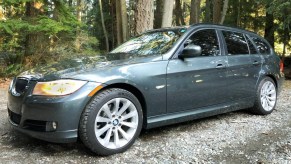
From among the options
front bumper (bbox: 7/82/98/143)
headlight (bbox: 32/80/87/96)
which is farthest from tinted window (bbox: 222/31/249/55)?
headlight (bbox: 32/80/87/96)

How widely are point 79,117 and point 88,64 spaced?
76 centimetres

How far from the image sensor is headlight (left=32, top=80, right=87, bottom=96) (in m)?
3.37

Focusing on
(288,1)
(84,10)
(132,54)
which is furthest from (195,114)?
(84,10)

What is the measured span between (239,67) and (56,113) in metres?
3.14

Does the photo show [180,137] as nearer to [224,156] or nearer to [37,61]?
[224,156]

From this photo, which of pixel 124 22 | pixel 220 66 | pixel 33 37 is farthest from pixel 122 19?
pixel 220 66

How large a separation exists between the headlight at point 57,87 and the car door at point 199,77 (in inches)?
50.6

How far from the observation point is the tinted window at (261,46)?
582 cm

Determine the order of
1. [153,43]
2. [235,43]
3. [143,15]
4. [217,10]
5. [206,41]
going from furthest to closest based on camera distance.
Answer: [217,10], [143,15], [235,43], [206,41], [153,43]

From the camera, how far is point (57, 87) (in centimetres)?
340

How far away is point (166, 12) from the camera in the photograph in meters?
9.40

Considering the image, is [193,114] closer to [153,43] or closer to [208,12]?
[153,43]

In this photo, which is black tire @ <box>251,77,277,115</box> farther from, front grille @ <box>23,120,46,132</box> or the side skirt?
front grille @ <box>23,120,46,132</box>

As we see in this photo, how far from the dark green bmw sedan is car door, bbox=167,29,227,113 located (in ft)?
0.04
